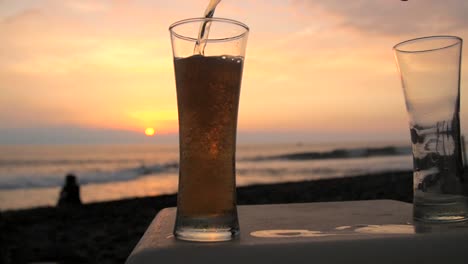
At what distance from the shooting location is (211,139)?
40.3 inches

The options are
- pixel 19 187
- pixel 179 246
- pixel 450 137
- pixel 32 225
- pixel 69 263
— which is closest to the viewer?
pixel 179 246

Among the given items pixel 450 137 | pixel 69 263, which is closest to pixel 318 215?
pixel 450 137

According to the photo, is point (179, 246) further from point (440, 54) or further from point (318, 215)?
point (440, 54)

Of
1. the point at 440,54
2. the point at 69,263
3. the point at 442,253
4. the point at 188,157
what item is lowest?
the point at 69,263

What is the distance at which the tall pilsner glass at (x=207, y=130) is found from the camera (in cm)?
102

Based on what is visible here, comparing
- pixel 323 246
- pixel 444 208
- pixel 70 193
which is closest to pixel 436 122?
pixel 444 208

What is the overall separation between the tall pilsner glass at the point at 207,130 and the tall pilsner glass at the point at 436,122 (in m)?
0.43

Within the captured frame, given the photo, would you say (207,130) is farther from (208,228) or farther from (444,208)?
(444,208)

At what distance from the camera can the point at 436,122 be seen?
1135 millimetres

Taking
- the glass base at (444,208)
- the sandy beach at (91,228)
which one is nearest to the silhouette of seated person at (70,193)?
the sandy beach at (91,228)

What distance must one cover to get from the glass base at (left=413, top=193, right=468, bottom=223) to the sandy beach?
13.8 ft

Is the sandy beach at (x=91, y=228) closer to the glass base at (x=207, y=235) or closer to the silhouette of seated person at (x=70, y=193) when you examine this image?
the silhouette of seated person at (x=70, y=193)

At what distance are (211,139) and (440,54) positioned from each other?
58cm

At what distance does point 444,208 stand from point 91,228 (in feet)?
20.1
